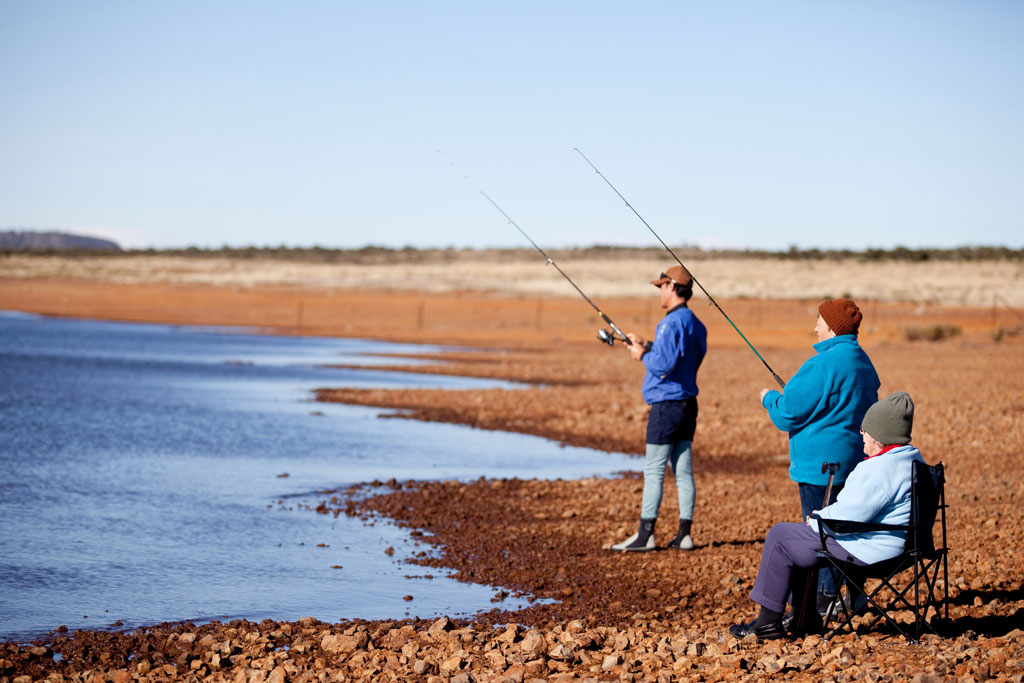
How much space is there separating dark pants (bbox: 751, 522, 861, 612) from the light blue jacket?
120 millimetres

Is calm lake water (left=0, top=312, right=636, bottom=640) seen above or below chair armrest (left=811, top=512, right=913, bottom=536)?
below

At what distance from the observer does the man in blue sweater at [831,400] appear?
584 centimetres

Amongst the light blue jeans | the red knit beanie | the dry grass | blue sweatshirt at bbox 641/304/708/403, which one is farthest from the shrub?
the red knit beanie

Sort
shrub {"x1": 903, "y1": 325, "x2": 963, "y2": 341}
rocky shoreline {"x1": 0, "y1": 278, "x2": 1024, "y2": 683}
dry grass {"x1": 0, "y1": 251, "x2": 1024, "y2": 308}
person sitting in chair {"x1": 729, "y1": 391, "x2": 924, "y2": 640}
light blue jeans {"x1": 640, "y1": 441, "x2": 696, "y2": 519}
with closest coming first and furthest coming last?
rocky shoreline {"x1": 0, "y1": 278, "x2": 1024, "y2": 683} < person sitting in chair {"x1": 729, "y1": 391, "x2": 924, "y2": 640} < light blue jeans {"x1": 640, "y1": 441, "x2": 696, "y2": 519} < shrub {"x1": 903, "y1": 325, "x2": 963, "y2": 341} < dry grass {"x1": 0, "y1": 251, "x2": 1024, "y2": 308}

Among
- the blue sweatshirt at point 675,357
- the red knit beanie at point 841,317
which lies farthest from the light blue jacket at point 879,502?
the blue sweatshirt at point 675,357

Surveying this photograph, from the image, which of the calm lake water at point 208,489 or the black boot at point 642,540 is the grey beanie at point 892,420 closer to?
the calm lake water at point 208,489

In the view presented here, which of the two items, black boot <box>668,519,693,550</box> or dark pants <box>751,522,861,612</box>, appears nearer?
dark pants <box>751,522,861,612</box>

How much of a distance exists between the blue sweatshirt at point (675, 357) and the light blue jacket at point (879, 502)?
2.40m

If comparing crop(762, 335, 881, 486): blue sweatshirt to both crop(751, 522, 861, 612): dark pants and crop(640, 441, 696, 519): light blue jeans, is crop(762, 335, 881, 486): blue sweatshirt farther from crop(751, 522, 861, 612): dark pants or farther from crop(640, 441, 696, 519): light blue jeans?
crop(640, 441, 696, 519): light blue jeans

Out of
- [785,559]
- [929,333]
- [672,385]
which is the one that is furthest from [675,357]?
[929,333]

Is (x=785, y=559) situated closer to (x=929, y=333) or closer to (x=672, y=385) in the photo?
(x=672, y=385)

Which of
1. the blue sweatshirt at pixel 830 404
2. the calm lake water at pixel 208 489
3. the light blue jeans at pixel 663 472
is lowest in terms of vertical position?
the calm lake water at pixel 208 489

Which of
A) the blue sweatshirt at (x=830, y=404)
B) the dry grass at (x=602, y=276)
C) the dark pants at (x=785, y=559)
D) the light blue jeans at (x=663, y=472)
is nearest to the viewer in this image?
the dark pants at (x=785, y=559)

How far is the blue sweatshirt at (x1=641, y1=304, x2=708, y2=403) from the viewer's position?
7.64m
